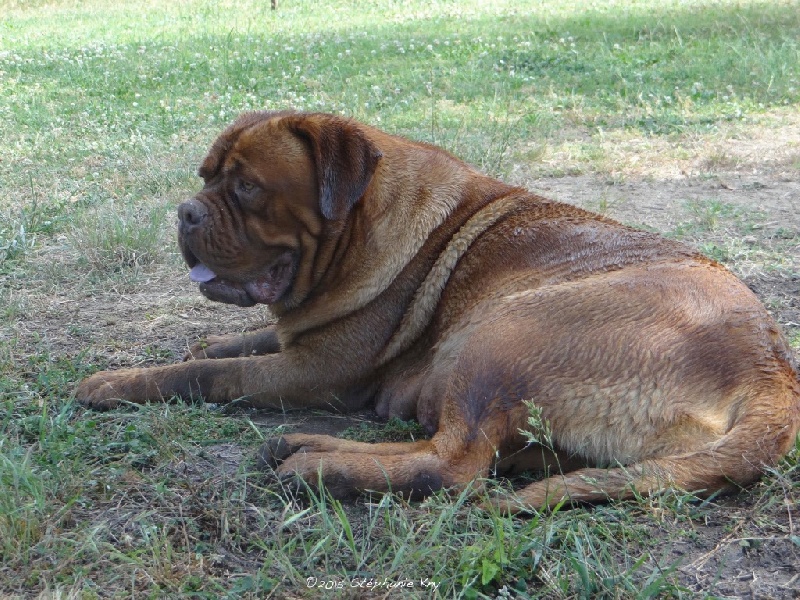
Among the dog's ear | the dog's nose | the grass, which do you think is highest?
the dog's ear

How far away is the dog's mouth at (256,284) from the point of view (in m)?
4.07

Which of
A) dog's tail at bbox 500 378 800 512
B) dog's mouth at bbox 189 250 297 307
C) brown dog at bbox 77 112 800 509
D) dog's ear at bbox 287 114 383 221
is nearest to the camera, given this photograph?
dog's tail at bbox 500 378 800 512

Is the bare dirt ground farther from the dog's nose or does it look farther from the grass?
the dog's nose

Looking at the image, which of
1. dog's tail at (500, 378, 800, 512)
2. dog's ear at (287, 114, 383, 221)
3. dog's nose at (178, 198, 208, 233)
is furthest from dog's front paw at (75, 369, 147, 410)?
dog's tail at (500, 378, 800, 512)

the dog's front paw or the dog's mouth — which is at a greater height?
the dog's mouth

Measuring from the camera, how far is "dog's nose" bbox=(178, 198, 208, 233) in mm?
3986

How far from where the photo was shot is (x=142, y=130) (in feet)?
28.5

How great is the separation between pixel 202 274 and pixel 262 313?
107 centimetres

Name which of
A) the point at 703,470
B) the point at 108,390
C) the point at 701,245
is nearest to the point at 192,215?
the point at 108,390

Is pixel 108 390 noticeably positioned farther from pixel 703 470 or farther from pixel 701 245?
pixel 701 245

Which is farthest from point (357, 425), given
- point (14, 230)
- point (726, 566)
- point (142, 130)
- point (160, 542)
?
point (142, 130)

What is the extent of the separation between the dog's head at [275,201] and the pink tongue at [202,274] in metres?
0.04

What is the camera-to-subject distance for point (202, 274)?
4.13 meters

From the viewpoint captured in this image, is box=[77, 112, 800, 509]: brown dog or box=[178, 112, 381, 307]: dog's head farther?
box=[178, 112, 381, 307]: dog's head
